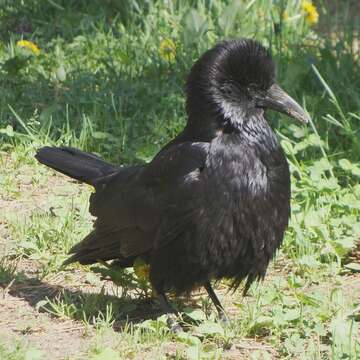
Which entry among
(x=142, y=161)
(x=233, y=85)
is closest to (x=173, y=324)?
(x=233, y=85)

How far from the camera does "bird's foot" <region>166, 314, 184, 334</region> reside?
167 inches

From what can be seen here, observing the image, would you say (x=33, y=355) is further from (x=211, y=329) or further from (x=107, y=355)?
(x=211, y=329)

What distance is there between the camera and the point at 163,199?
4.41 meters

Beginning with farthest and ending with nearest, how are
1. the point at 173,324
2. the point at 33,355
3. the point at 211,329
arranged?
the point at 173,324 → the point at 211,329 → the point at 33,355

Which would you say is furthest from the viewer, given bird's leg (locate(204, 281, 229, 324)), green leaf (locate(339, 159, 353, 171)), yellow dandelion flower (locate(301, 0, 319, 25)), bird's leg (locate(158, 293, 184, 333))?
yellow dandelion flower (locate(301, 0, 319, 25))

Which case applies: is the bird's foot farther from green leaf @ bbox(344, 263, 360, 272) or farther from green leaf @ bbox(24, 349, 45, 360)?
green leaf @ bbox(344, 263, 360, 272)

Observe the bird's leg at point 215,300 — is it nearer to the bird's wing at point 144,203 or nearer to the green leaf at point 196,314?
the green leaf at point 196,314

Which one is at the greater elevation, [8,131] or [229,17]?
[229,17]

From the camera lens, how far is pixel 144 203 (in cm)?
454

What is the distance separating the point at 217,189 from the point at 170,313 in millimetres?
643

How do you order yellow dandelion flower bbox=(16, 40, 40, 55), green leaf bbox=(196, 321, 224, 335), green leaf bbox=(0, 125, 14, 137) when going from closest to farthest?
green leaf bbox=(196, 321, 224, 335)
green leaf bbox=(0, 125, 14, 137)
yellow dandelion flower bbox=(16, 40, 40, 55)

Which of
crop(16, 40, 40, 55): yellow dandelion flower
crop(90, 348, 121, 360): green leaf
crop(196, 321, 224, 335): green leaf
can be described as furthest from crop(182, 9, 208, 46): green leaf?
crop(90, 348, 121, 360): green leaf

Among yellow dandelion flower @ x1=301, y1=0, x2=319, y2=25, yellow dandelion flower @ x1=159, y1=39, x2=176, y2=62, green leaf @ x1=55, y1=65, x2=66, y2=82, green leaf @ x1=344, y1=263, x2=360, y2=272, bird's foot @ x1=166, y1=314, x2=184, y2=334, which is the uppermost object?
yellow dandelion flower @ x1=301, y1=0, x2=319, y2=25

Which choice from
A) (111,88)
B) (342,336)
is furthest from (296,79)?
(342,336)
